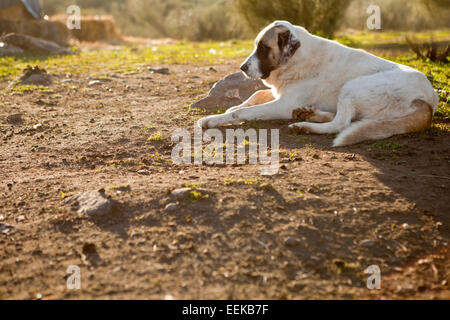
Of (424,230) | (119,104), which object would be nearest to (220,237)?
(424,230)

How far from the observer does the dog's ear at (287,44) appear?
473 cm

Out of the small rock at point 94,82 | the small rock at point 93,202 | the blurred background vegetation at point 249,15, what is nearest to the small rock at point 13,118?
the small rock at point 94,82

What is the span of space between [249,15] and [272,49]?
39.5 feet

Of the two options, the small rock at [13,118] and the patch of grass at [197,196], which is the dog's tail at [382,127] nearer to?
the patch of grass at [197,196]

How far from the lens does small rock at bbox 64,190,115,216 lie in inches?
122

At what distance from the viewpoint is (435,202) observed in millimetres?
3186

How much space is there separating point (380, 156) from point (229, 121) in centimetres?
177

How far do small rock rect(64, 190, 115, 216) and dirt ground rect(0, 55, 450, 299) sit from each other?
0.19 feet

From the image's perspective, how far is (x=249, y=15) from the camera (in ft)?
52.8

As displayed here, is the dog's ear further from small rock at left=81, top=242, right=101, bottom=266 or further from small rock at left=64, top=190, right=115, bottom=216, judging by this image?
small rock at left=81, top=242, right=101, bottom=266

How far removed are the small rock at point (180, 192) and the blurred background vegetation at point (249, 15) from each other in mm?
12686

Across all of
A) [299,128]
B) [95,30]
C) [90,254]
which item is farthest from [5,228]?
[95,30]

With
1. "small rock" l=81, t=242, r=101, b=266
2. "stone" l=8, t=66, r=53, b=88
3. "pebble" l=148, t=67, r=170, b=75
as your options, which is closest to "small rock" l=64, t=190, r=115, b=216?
"small rock" l=81, t=242, r=101, b=266

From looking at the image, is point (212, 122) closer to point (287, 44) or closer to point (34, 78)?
Answer: point (287, 44)
